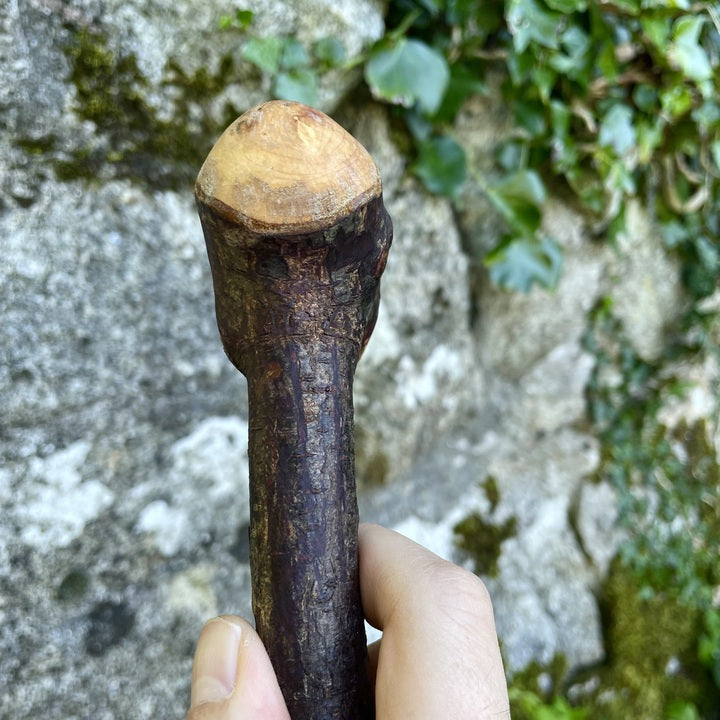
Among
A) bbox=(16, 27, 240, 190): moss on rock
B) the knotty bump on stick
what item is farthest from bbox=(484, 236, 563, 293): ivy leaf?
the knotty bump on stick

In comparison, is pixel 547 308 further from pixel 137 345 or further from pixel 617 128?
pixel 137 345

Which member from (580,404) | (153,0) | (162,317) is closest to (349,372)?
(162,317)

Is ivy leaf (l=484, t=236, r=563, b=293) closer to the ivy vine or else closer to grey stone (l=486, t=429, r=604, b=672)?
the ivy vine

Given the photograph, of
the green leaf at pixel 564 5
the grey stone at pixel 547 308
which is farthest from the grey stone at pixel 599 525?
the green leaf at pixel 564 5

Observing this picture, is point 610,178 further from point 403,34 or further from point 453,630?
point 453,630

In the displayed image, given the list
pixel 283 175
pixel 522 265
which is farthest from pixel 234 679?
pixel 522 265
